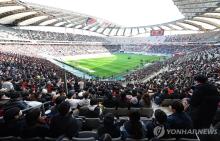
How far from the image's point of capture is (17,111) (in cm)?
547

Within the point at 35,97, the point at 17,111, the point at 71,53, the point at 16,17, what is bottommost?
the point at 71,53

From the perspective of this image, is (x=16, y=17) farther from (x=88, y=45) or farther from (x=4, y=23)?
(x=88, y=45)

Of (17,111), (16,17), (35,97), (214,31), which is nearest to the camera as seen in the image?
(17,111)

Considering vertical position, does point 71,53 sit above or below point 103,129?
below

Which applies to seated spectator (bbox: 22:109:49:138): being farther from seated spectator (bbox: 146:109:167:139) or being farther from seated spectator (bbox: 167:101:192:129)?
seated spectator (bbox: 167:101:192:129)

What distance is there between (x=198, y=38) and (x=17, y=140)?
74.2m

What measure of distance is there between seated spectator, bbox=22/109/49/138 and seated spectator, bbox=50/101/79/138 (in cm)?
16

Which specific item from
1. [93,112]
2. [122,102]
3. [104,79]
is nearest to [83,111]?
[93,112]

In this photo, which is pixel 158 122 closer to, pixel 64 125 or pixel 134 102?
pixel 64 125

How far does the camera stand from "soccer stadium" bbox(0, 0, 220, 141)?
5168 millimetres

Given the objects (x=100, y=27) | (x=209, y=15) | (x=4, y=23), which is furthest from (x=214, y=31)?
(x=4, y=23)

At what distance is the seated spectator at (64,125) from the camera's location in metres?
5.05

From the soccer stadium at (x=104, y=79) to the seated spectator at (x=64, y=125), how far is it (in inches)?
0.8

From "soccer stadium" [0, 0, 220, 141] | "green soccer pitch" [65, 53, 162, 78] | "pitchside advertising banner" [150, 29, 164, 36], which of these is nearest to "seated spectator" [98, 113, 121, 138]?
"soccer stadium" [0, 0, 220, 141]
